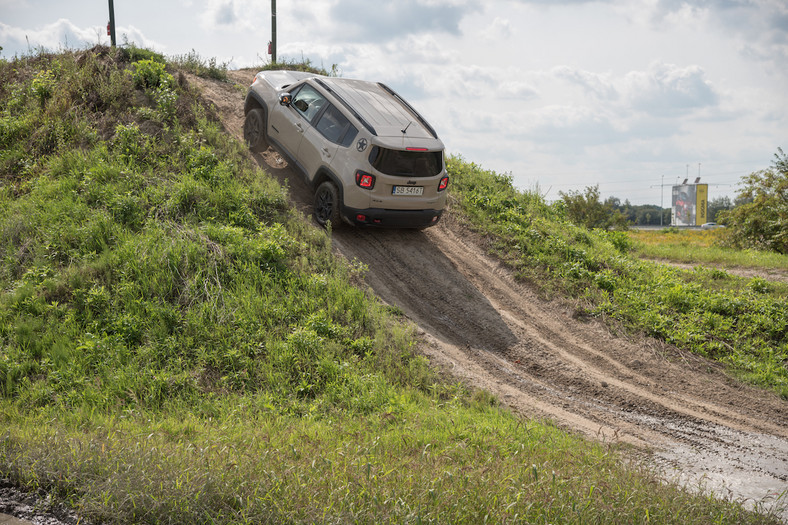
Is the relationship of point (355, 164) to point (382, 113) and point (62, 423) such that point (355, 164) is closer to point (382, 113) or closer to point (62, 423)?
point (382, 113)

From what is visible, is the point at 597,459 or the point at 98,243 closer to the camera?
the point at 597,459

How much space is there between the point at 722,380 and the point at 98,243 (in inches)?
386

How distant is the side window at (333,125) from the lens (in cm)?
1098

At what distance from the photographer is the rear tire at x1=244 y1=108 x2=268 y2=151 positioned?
42.5 feet

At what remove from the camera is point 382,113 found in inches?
443

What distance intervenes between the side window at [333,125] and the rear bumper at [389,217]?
1354 mm

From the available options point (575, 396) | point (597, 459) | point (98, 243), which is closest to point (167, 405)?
point (98, 243)

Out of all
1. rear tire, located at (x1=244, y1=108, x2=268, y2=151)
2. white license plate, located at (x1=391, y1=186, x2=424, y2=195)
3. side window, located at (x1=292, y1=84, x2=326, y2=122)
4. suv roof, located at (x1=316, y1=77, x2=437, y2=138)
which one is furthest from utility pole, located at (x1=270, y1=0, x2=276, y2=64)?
white license plate, located at (x1=391, y1=186, x2=424, y2=195)

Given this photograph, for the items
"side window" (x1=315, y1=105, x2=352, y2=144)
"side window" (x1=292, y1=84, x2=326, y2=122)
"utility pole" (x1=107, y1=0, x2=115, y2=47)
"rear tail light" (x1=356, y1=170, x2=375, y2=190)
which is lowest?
"rear tail light" (x1=356, y1=170, x2=375, y2=190)

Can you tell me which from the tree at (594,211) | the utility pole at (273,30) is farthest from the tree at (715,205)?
the utility pole at (273,30)

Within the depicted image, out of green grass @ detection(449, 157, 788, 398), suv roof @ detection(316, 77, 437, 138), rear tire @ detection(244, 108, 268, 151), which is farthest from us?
rear tire @ detection(244, 108, 268, 151)

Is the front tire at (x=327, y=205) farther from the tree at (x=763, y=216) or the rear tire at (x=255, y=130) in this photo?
the tree at (x=763, y=216)

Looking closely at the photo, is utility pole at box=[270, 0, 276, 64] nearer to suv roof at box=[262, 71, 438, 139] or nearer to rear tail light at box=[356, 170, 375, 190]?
suv roof at box=[262, 71, 438, 139]

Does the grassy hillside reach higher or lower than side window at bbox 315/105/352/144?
lower
